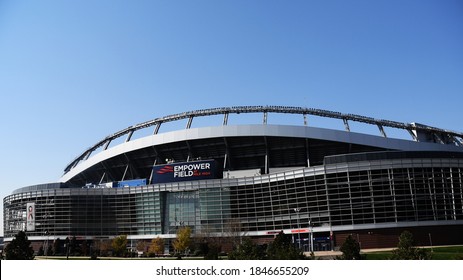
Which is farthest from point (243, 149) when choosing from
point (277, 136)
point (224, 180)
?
point (224, 180)

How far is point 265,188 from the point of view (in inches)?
3888

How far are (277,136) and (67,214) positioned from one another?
58.8 meters

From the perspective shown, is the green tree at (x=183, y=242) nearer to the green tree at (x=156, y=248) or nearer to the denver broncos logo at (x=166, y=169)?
the green tree at (x=156, y=248)

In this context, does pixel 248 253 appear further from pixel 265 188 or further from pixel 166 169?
pixel 166 169

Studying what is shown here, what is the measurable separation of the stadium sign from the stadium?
9.9 inches

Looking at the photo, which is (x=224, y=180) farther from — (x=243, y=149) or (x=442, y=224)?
(x=442, y=224)

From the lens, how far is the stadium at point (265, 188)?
8550cm

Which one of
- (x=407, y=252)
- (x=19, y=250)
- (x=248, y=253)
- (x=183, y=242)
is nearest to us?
(x=407, y=252)

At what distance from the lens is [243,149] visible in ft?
397

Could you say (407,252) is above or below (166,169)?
below

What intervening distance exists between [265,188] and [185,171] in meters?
21.6

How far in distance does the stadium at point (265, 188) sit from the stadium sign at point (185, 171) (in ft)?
0.82

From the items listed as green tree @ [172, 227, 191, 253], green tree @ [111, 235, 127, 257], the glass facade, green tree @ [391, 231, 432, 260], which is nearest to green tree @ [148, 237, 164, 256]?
green tree @ [111, 235, 127, 257]

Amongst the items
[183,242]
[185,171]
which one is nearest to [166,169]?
[185,171]
